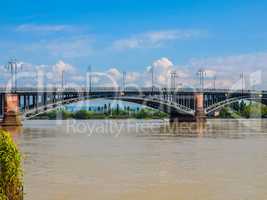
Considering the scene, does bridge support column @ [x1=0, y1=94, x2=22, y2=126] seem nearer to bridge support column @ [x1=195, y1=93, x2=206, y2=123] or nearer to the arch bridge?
the arch bridge

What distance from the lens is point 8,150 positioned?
7.57 meters

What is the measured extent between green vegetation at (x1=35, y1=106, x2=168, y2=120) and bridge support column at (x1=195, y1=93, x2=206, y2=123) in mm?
44225

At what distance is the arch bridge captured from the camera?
213ft

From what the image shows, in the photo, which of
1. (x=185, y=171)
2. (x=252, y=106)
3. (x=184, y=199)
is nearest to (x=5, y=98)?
(x=185, y=171)

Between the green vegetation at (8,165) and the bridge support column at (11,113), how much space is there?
5810 centimetres

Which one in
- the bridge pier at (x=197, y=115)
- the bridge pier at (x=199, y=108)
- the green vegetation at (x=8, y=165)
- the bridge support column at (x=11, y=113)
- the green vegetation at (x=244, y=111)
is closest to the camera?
the green vegetation at (x=8, y=165)

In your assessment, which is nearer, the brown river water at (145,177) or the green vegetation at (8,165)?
the green vegetation at (8,165)

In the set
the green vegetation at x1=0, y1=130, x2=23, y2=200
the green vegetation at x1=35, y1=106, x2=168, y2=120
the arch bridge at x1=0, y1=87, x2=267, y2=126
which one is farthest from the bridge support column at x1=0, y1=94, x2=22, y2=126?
the green vegetation at x1=35, y1=106, x2=168, y2=120

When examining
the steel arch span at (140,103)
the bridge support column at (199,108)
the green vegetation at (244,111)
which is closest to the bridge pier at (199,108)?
the bridge support column at (199,108)

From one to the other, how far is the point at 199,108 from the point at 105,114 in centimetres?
5616

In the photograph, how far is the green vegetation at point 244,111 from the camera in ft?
402

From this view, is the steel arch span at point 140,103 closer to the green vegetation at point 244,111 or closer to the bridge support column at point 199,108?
the bridge support column at point 199,108

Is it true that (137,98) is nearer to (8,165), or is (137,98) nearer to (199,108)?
(199,108)

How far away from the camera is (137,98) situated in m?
71.7
